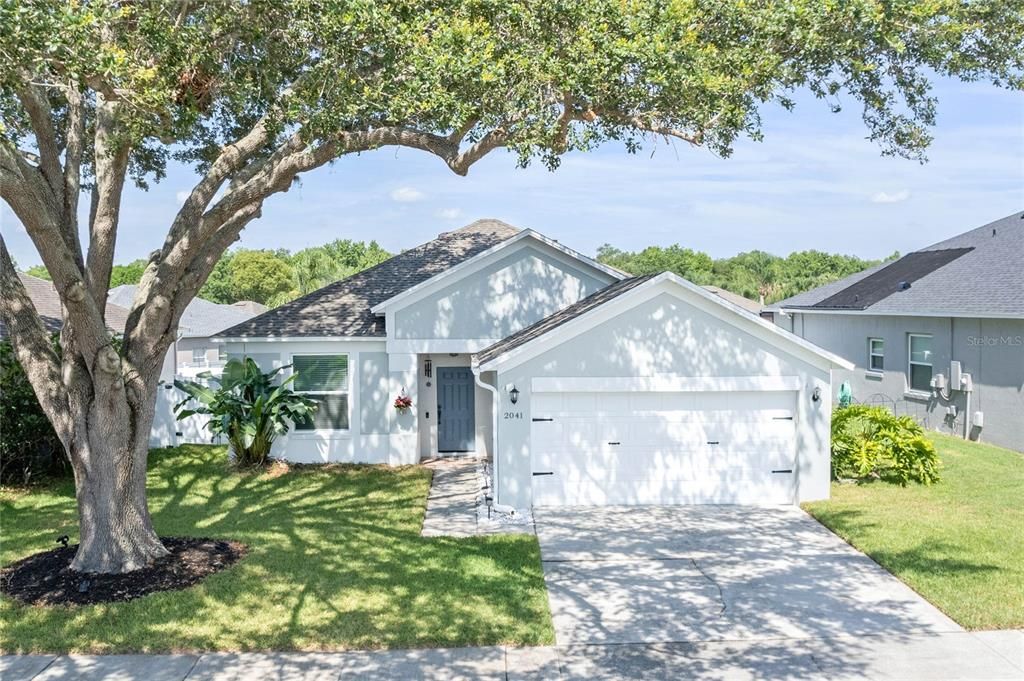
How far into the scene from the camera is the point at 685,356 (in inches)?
480

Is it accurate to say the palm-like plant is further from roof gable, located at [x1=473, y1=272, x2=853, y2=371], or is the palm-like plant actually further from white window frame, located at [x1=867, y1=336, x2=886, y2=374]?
white window frame, located at [x1=867, y1=336, x2=886, y2=374]

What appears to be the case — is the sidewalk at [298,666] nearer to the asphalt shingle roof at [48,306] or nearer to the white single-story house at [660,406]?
the white single-story house at [660,406]

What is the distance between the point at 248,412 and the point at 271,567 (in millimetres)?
6240

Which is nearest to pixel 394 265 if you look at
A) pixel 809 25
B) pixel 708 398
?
pixel 708 398

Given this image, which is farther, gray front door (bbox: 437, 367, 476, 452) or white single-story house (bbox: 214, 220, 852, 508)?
gray front door (bbox: 437, 367, 476, 452)

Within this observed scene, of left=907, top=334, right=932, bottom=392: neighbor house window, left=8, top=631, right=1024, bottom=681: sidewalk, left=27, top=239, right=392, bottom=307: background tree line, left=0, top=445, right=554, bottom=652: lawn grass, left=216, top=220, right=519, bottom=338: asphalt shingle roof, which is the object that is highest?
left=27, top=239, right=392, bottom=307: background tree line

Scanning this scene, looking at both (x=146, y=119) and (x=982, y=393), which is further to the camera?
(x=982, y=393)

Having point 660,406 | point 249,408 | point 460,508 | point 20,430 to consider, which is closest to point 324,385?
point 249,408

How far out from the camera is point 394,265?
1827 centimetres

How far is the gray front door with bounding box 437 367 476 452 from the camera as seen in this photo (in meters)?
16.8

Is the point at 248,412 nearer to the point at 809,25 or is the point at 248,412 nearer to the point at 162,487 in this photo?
the point at 162,487

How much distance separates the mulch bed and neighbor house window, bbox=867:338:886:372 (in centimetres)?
1724

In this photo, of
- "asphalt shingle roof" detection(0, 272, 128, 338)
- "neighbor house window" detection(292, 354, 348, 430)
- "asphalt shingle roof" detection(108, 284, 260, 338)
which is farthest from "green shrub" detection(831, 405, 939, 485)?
"asphalt shingle roof" detection(108, 284, 260, 338)

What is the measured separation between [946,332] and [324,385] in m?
14.2
